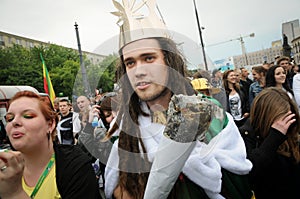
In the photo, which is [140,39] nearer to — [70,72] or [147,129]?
[147,129]

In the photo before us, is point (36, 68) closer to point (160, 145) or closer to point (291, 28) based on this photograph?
point (160, 145)

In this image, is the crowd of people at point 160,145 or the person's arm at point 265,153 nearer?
the crowd of people at point 160,145

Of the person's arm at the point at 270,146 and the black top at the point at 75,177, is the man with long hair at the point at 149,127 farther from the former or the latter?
the person's arm at the point at 270,146

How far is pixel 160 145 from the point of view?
805 millimetres

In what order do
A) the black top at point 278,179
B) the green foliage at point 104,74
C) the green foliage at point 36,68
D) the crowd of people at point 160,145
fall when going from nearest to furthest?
the crowd of people at point 160,145 → the green foliage at point 104,74 → the black top at point 278,179 → the green foliage at point 36,68

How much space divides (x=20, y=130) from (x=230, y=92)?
3.87 meters

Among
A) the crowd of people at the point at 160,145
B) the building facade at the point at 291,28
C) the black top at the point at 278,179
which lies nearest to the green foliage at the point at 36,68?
the crowd of people at the point at 160,145

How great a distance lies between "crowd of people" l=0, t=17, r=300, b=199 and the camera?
0.81 metres

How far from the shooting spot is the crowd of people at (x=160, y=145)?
813 millimetres

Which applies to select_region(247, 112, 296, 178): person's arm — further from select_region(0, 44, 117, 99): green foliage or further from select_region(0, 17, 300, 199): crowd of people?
select_region(0, 44, 117, 99): green foliage

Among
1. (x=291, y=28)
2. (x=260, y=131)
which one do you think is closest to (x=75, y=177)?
(x=260, y=131)

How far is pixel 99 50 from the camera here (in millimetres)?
978

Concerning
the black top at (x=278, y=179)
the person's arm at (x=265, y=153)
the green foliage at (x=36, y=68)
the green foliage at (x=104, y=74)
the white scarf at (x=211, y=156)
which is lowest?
the black top at (x=278, y=179)

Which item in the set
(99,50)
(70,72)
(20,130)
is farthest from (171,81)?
(70,72)
